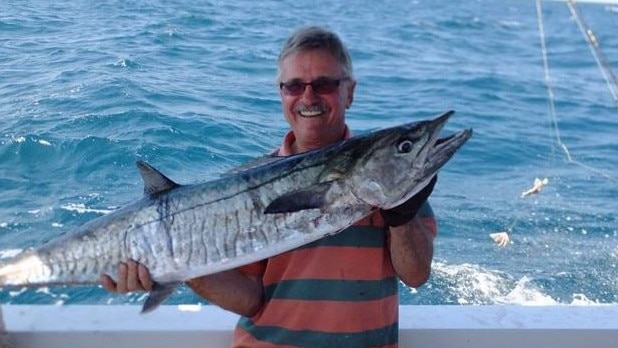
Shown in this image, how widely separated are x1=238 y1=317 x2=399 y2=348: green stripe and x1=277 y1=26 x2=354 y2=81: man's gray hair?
0.82 metres

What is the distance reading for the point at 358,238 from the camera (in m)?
2.31

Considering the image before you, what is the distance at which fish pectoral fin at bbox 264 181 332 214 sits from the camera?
2066 millimetres

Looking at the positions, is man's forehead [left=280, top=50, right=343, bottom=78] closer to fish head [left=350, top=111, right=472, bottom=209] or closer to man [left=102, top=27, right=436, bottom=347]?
man [left=102, top=27, right=436, bottom=347]

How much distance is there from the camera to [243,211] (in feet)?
7.11

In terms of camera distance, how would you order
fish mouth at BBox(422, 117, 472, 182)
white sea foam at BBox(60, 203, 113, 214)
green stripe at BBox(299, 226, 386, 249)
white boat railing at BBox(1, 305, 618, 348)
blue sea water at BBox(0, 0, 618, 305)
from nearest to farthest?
fish mouth at BBox(422, 117, 472, 182) < green stripe at BBox(299, 226, 386, 249) < white boat railing at BBox(1, 305, 618, 348) < blue sea water at BBox(0, 0, 618, 305) < white sea foam at BBox(60, 203, 113, 214)

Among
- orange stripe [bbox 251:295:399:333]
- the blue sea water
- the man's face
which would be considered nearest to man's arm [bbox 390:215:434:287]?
orange stripe [bbox 251:295:399:333]

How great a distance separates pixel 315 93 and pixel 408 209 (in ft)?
1.66

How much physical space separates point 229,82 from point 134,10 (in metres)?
4.05

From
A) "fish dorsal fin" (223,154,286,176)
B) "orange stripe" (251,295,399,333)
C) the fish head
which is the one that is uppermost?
the fish head

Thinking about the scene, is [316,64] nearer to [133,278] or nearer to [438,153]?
[438,153]

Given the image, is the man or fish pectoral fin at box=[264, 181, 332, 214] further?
the man

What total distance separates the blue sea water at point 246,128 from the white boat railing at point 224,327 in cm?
157

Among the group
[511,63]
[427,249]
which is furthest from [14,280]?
[511,63]

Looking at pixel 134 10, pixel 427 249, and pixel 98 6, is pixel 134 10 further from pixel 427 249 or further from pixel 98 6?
pixel 427 249
